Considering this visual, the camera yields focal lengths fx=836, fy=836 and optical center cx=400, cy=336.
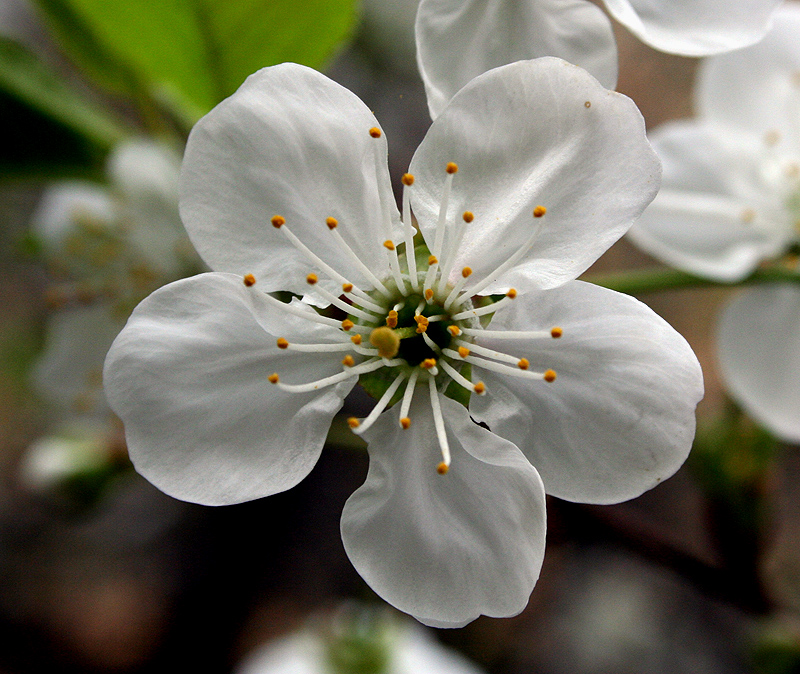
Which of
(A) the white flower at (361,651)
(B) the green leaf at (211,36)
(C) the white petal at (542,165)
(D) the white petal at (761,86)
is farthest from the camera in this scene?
(A) the white flower at (361,651)

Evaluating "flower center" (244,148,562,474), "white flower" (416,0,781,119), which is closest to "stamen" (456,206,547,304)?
"flower center" (244,148,562,474)

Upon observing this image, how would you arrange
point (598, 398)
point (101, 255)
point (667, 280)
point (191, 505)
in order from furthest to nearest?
point (191, 505) → point (101, 255) → point (667, 280) → point (598, 398)

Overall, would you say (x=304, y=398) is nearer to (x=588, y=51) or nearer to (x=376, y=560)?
(x=376, y=560)

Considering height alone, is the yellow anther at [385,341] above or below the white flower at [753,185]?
above

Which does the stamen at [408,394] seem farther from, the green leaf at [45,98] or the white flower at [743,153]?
the green leaf at [45,98]

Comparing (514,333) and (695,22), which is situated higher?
(695,22)

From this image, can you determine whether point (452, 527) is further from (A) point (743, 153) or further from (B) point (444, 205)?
(A) point (743, 153)

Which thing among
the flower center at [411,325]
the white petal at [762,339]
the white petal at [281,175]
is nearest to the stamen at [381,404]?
the flower center at [411,325]

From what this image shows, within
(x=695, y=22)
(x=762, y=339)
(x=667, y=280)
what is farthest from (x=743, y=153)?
(x=695, y=22)
